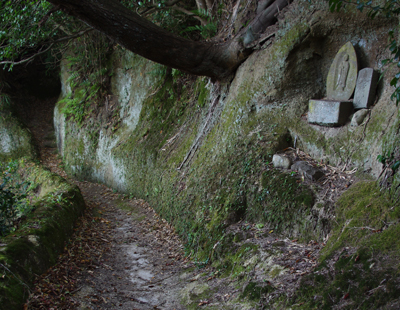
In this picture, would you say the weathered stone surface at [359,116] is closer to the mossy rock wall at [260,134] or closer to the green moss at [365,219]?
the mossy rock wall at [260,134]

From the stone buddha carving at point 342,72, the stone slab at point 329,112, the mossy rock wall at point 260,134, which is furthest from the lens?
the stone buddha carving at point 342,72

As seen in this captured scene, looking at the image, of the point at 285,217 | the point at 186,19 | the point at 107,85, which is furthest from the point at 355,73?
the point at 107,85

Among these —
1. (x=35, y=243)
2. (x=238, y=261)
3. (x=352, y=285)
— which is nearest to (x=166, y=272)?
(x=238, y=261)

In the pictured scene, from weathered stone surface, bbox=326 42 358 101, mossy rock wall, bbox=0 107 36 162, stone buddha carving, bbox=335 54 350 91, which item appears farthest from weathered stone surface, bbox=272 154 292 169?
mossy rock wall, bbox=0 107 36 162

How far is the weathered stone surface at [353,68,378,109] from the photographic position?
14.0 feet

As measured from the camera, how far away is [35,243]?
4.46m

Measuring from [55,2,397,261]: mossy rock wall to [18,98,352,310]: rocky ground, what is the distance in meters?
0.28

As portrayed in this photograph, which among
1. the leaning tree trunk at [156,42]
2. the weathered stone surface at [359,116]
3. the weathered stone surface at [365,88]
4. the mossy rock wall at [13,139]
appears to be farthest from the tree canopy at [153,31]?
the mossy rock wall at [13,139]

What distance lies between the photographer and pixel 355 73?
4.51 meters

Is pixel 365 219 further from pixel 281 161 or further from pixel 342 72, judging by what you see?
pixel 342 72

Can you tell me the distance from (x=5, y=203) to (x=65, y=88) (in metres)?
12.0

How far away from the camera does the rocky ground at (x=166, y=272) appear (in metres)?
3.61

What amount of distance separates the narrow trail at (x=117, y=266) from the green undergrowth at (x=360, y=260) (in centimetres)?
201

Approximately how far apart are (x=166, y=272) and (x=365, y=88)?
4044 mm
